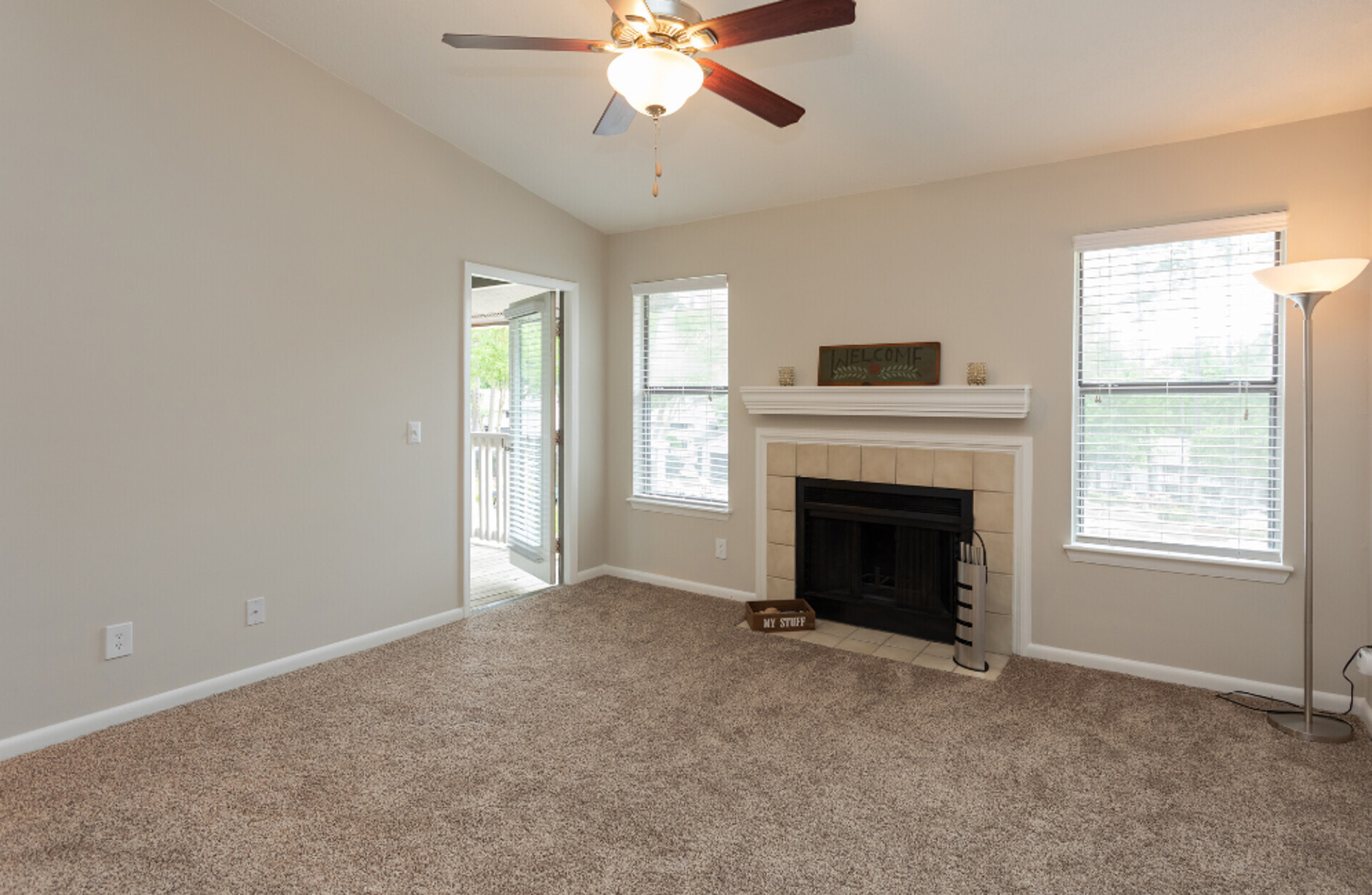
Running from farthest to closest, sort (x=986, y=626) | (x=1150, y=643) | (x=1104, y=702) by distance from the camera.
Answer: (x=986, y=626) < (x=1150, y=643) < (x=1104, y=702)

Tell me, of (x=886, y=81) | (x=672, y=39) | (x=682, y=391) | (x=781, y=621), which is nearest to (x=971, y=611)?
(x=781, y=621)

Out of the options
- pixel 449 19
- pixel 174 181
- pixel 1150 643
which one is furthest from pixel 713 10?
pixel 1150 643

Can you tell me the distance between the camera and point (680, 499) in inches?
190

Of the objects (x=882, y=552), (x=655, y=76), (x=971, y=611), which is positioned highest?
(x=655, y=76)

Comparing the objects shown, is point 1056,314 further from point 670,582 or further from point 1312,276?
point 670,582

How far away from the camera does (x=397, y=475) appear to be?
3848 millimetres

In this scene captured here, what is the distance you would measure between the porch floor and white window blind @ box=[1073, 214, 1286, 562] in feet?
10.7

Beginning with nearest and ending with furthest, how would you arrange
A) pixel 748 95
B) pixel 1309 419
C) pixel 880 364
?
1. pixel 748 95
2. pixel 1309 419
3. pixel 880 364

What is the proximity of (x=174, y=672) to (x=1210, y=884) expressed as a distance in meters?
3.60

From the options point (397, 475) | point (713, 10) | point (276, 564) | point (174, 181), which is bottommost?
point (276, 564)

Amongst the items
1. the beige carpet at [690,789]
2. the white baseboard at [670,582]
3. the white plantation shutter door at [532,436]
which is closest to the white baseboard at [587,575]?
the white baseboard at [670,582]

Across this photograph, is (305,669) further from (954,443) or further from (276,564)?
(954,443)

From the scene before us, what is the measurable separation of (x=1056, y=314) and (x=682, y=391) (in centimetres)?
221

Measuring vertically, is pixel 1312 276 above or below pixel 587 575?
above
